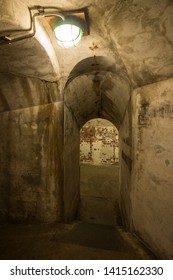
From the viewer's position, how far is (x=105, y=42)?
7.84ft

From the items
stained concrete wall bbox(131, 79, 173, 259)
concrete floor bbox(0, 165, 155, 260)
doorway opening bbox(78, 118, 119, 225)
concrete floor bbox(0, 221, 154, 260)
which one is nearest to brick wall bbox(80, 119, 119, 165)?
doorway opening bbox(78, 118, 119, 225)

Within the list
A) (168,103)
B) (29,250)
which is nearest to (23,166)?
(29,250)

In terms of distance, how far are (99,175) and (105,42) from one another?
6.61 meters

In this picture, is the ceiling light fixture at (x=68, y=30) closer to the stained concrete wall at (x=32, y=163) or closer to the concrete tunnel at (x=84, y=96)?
the concrete tunnel at (x=84, y=96)

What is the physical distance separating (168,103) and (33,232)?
2799 mm

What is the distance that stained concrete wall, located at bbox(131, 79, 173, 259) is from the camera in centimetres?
213

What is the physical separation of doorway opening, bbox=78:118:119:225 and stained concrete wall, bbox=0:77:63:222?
1.95 metres

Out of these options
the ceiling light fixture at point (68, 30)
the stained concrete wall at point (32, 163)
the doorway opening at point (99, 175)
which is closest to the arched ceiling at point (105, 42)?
the ceiling light fixture at point (68, 30)

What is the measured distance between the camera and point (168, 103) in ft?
7.01

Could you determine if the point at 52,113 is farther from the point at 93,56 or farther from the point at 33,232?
the point at 33,232

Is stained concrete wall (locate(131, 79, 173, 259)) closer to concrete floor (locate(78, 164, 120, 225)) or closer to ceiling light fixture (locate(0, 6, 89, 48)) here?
ceiling light fixture (locate(0, 6, 89, 48))

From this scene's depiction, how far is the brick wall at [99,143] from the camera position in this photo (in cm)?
1022

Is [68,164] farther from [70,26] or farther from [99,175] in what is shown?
[99,175]

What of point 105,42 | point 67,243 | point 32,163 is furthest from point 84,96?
point 67,243
